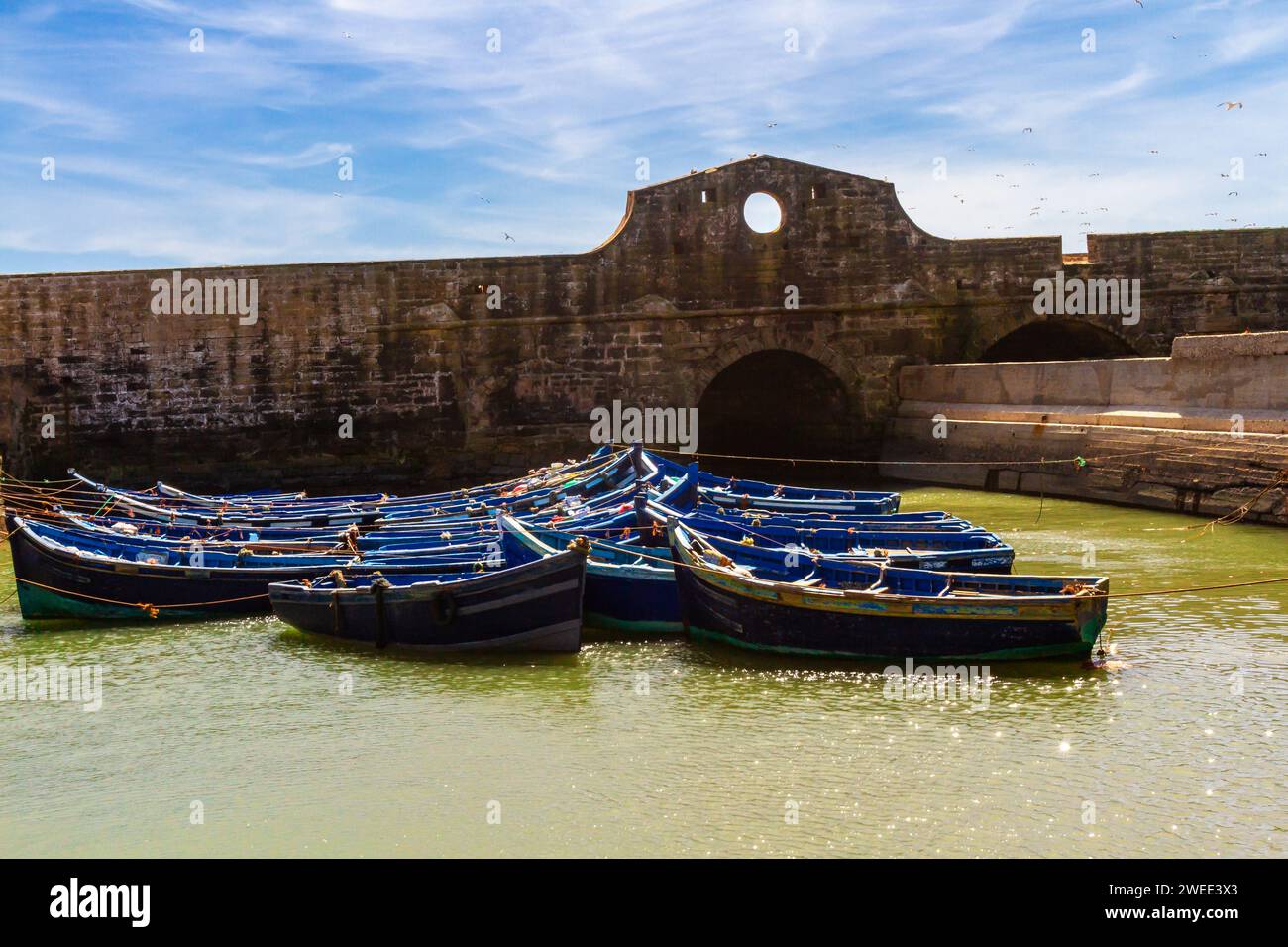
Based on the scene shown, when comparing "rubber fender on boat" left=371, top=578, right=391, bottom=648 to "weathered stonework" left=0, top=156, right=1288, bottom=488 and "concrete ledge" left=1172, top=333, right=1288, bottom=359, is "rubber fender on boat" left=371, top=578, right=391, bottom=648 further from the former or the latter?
"weathered stonework" left=0, top=156, right=1288, bottom=488

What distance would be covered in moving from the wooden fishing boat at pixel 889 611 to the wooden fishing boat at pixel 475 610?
109 centimetres

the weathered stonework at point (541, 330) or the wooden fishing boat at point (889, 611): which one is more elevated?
the weathered stonework at point (541, 330)

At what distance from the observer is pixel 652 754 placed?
8.67 meters

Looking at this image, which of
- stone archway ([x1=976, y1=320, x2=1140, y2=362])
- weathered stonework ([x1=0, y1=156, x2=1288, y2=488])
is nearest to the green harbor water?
weathered stonework ([x1=0, y1=156, x2=1288, y2=488])

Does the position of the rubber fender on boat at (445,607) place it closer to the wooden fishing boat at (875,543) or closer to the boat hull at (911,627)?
the boat hull at (911,627)

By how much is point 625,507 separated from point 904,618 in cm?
448

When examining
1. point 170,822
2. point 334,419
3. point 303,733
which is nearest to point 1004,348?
point 334,419

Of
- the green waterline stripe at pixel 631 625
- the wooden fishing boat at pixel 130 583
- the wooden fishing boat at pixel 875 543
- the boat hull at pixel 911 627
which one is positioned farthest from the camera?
the wooden fishing boat at pixel 130 583

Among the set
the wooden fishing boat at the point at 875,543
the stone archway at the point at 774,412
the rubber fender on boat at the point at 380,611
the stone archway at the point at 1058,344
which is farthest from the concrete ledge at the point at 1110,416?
the rubber fender on boat at the point at 380,611

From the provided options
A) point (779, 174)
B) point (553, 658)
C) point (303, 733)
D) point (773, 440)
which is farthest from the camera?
point (773, 440)

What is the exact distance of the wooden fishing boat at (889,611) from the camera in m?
9.94

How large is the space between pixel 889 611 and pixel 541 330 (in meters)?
14.6

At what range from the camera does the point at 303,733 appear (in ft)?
31.0
